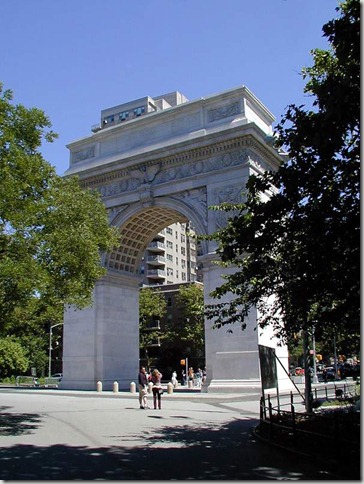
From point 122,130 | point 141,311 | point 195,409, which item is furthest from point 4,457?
→ point 141,311

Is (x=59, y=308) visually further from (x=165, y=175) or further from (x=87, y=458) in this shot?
(x=165, y=175)

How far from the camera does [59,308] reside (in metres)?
16.5

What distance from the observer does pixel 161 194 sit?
116ft

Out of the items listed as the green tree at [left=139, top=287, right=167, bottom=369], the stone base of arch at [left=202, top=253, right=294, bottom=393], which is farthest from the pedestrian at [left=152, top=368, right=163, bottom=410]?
the green tree at [left=139, top=287, right=167, bottom=369]

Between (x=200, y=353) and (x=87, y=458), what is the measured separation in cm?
6154

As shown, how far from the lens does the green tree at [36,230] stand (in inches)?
550

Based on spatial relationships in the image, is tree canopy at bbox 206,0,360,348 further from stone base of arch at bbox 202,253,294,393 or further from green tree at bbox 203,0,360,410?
stone base of arch at bbox 202,253,294,393

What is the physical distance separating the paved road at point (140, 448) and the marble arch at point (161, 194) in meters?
12.2

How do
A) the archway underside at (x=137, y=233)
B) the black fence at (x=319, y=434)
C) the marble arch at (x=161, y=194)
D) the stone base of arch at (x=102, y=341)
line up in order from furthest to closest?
the archway underside at (x=137, y=233)
the stone base of arch at (x=102, y=341)
the marble arch at (x=161, y=194)
the black fence at (x=319, y=434)

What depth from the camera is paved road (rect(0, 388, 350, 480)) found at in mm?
8820

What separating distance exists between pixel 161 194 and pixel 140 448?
25.1m

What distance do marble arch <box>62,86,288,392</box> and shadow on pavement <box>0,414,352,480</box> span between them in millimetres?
16855

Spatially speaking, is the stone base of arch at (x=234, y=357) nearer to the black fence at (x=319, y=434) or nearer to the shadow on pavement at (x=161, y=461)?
the black fence at (x=319, y=434)

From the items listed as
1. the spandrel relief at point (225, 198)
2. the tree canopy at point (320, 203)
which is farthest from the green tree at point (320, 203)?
the spandrel relief at point (225, 198)
